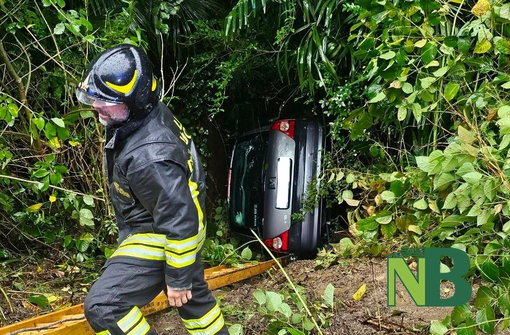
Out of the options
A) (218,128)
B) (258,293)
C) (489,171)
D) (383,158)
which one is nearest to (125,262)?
(258,293)

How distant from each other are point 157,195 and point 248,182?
365 cm

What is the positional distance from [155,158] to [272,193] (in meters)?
3.16

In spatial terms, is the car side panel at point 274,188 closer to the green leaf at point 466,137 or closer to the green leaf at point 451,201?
the green leaf at point 451,201

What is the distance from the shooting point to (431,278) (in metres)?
3.04

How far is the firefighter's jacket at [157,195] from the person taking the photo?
7.59 feet

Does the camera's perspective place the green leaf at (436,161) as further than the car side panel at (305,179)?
No

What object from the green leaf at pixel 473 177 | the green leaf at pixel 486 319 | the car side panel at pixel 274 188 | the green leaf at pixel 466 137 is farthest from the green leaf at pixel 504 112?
the car side panel at pixel 274 188

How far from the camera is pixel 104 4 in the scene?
4.67 m

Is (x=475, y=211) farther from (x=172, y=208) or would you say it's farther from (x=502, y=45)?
(x=172, y=208)

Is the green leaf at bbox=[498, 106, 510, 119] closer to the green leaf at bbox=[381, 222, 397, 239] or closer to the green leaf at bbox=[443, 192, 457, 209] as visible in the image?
the green leaf at bbox=[443, 192, 457, 209]

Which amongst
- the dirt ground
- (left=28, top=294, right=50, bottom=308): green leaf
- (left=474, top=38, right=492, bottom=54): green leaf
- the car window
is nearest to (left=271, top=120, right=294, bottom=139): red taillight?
the car window

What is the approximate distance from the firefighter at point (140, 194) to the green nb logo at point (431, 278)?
49.6 inches

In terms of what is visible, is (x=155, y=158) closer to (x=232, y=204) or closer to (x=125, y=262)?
(x=125, y=262)

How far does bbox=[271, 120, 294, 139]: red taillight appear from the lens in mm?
5438
